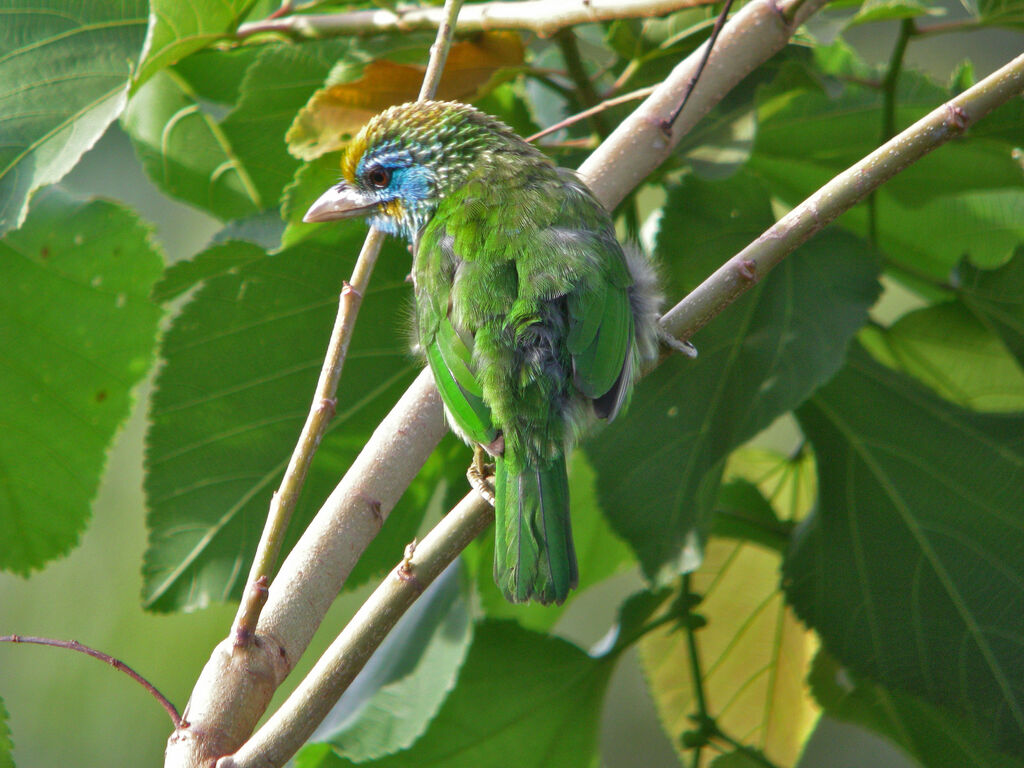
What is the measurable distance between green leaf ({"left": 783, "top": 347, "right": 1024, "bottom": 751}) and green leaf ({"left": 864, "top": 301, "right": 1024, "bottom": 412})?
0.14m

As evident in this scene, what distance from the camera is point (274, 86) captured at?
6.37 ft

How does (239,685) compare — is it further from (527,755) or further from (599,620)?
(599,620)

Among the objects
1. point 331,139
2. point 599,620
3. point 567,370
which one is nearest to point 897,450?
point 567,370

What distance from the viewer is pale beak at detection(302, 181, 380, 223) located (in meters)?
1.78

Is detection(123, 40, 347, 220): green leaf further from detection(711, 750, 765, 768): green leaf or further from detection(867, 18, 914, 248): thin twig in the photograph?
detection(711, 750, 765, 768): green leaf

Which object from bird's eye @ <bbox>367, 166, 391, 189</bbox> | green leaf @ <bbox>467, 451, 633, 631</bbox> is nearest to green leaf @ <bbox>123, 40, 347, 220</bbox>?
bird's eye @ <bbox>367, 166, 391, 189</bbox>

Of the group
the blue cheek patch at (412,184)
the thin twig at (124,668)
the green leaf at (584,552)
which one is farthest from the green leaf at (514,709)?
the blue cheek patch at (412,184)

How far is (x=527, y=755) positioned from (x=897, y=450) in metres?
0.84

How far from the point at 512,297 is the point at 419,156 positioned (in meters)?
0.48

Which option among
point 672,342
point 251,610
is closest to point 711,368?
point 672,342

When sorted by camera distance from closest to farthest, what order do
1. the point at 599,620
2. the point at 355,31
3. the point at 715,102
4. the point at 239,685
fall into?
1. the point at 239,685
2. the point at 715,102
3. the point at 355,31
4. the point at 599,620

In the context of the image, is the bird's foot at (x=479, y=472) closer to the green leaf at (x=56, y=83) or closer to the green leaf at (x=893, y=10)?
the green leaf at (x=56, y=83)

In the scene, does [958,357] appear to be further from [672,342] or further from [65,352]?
[65,352]

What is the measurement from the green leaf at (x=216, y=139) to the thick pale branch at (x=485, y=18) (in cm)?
6
